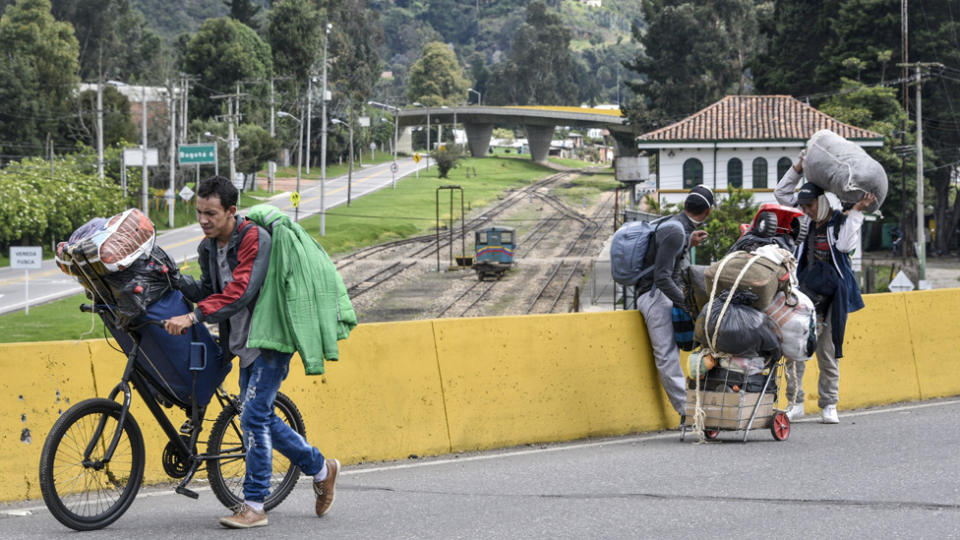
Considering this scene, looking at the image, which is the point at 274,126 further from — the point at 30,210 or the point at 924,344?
the point at 924,344

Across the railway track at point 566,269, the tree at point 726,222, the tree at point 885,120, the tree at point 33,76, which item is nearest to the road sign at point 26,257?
the railway track at point 566,269

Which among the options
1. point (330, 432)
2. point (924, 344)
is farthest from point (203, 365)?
point (924, 344)

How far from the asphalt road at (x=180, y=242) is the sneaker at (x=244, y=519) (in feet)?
122

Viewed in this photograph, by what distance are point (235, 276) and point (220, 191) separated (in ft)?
1.41

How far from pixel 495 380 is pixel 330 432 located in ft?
4.41

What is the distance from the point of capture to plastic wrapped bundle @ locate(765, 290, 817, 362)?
8.83 metres

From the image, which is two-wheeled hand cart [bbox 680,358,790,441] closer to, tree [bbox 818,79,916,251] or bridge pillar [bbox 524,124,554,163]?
tree [bbox 818,79,916,251]

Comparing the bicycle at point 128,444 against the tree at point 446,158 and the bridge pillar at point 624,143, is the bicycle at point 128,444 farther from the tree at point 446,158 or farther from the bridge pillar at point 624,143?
the bridge pillar at point 624,143

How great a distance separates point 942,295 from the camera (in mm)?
11664

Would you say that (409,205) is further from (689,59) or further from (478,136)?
(478,136)

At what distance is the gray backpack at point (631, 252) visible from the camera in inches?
370

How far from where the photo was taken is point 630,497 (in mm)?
6910

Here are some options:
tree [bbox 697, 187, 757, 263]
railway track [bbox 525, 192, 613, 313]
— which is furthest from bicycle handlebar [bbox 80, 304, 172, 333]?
railway track [bbox 525, 192, 613, 313]

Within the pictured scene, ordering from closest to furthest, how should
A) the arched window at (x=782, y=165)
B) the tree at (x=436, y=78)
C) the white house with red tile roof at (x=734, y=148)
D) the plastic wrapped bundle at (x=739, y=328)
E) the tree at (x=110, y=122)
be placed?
the plastic wrapped bundle at (x=739, y=328), the white house with red tile roof at (x=734, y=148), the arched window at (x=782, y=165), the tree at (x=110, y=122), the tree at (x=436, y=78)
